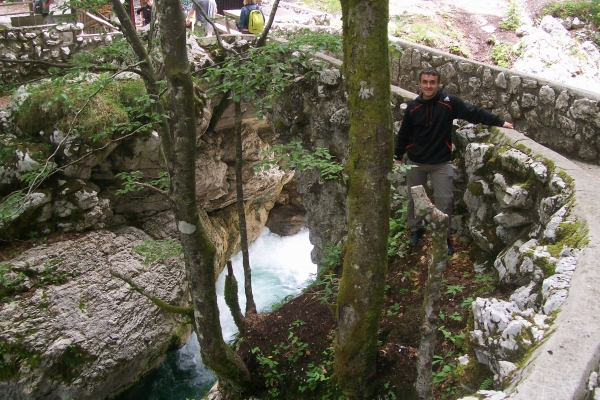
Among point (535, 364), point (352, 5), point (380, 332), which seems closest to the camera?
point (535, 364)

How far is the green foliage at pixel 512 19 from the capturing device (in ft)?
41.4

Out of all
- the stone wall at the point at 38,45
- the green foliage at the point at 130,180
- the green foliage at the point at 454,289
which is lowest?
the green foliage at the point at 454,289

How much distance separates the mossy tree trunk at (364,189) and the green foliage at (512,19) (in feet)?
35.5

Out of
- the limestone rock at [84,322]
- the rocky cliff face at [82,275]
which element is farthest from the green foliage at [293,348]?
the rocky cliff face at [82,275]

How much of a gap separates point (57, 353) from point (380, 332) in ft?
19.2

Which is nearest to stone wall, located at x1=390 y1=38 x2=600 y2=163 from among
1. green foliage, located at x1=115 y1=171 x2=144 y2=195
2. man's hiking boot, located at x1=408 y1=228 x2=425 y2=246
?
A: man's hiking boot, located at x1=408 y1=228 x2=425 y2=246

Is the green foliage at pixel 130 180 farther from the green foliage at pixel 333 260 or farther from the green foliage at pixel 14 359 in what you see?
the green foliage at pixel 14 359

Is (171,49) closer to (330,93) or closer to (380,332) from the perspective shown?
(380,332)

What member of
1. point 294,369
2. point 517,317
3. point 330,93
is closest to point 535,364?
point 517,317

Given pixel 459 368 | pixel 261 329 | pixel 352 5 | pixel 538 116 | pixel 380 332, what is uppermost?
pixel 352 5

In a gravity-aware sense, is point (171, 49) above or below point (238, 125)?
above

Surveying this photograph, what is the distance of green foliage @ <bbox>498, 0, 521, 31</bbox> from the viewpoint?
12609 millimetres

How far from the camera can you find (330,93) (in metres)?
7.81

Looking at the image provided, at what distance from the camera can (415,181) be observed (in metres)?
5.40
